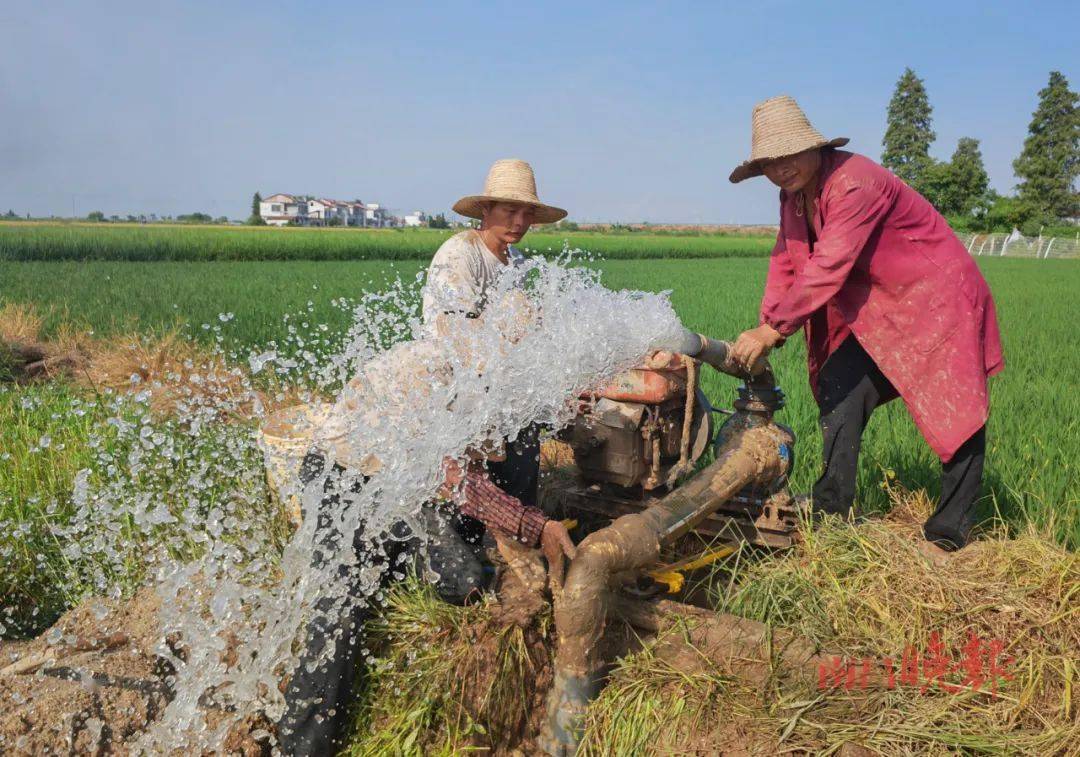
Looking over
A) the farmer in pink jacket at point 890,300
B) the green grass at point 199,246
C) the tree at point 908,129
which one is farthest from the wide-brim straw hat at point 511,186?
the tree at point 908,129

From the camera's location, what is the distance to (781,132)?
3078 millimetres

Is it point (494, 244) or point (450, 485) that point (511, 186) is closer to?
point (494, 244)

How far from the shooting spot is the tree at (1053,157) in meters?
54.5

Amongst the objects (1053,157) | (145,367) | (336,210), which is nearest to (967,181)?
(1053,157)

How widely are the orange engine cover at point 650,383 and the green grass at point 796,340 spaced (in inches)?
60.4

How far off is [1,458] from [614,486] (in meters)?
3.16

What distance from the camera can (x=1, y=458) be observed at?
411 centimetres

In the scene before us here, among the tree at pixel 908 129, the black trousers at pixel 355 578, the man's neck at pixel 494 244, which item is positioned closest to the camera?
the black trousers at pixel 355 578

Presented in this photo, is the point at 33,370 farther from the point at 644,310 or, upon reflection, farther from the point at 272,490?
the point at 644,310

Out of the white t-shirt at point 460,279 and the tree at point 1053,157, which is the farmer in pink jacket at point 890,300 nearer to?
the white t-shirt at point 460,279

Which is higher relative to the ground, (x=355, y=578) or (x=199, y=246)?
(x=199, y=246)

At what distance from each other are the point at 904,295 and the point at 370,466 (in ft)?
7.11

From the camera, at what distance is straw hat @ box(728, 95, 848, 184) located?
10.0 feet

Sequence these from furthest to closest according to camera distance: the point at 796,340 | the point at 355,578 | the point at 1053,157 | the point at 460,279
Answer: the point at 1053,157 → the point at 796,340 → the point at 460,279 → the point at 355,578
